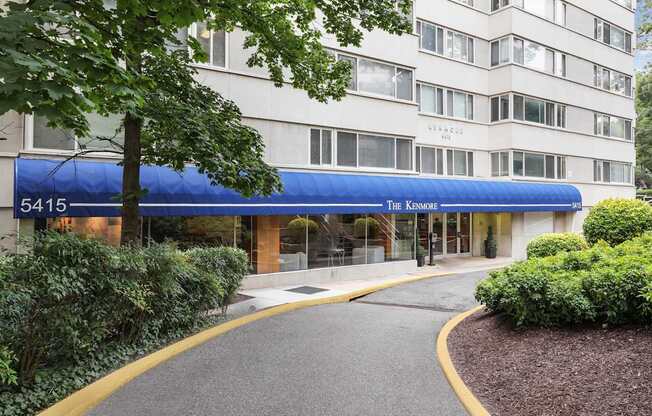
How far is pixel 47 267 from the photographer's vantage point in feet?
18.5

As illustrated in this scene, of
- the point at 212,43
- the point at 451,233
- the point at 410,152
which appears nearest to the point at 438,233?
the point at 451,233

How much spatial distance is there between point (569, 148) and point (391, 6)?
68.7 feet

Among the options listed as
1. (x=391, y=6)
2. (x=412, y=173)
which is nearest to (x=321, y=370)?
(x=391, y=6)

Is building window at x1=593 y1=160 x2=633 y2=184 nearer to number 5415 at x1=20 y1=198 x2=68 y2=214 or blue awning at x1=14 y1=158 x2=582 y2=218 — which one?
blue awning at x1=14 y1=158 x2=582 y2=218

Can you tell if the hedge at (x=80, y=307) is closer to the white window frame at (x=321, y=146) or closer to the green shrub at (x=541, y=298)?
the green shrub at (x=541, y=298)

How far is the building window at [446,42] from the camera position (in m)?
22.8

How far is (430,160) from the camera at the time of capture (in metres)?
22.9

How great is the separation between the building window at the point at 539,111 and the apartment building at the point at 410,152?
0.09m

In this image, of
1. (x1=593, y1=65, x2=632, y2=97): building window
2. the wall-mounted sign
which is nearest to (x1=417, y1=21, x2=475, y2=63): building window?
the wall-mounted sign

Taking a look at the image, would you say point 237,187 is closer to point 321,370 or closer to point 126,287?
point 126,287

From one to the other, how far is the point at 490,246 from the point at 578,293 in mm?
18238

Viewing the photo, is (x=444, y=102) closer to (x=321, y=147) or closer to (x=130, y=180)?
(x=321, y=147)

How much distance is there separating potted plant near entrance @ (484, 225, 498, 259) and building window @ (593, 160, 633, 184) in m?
9.20

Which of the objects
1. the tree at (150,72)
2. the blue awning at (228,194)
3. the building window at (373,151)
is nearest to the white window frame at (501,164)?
the blue awning at (228,194)
